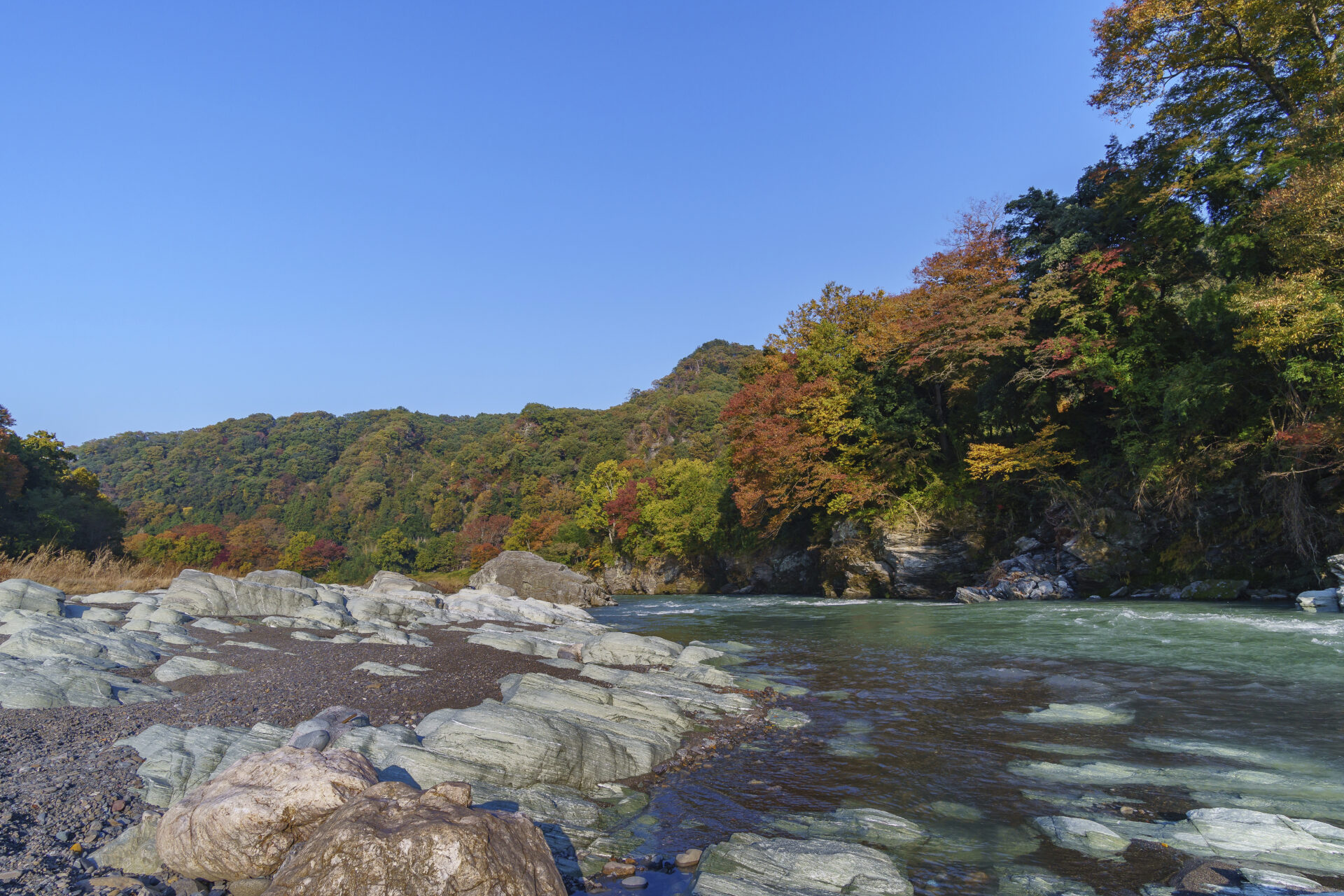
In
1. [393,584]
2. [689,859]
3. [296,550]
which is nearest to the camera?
[689,859]

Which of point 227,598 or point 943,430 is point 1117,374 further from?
point 227,598

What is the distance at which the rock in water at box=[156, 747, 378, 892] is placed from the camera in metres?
4.05

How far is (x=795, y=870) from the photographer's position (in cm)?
463

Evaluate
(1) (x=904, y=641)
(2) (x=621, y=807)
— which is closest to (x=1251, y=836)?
(2) (x=621, y=807)

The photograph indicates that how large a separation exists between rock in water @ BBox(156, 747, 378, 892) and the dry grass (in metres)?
18.1

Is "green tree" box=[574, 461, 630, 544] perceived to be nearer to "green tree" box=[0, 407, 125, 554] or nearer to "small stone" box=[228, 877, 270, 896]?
"green tree" box=[0, 407, 125, 554]

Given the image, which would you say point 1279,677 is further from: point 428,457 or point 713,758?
point 428,457

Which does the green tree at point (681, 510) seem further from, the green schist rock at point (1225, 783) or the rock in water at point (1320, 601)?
the green schist rock at point (1225, 783)

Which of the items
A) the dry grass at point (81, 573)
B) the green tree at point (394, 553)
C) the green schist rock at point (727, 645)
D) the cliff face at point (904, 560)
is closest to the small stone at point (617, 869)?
the green schist rock at point (727, 645)

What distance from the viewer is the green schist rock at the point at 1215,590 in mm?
18375

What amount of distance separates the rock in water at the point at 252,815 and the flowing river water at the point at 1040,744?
2.25 meters

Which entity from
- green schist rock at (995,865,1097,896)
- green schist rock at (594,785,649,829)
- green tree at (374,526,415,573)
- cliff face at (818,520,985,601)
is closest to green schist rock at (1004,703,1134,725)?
green schist rock at (995,865,1097,896)

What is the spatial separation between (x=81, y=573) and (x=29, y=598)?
10.4 meters

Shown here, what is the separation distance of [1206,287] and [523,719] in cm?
2195
